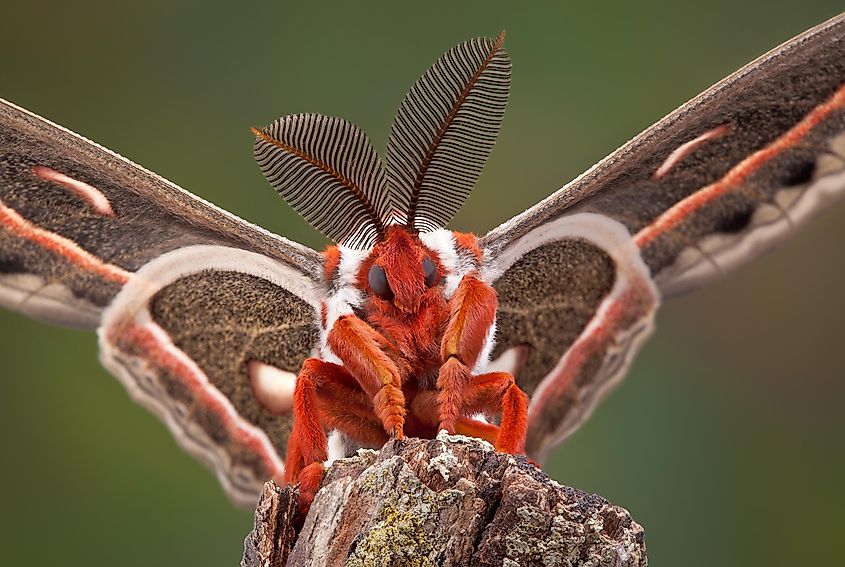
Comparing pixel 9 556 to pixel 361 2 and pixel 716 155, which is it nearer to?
pixel 361 2

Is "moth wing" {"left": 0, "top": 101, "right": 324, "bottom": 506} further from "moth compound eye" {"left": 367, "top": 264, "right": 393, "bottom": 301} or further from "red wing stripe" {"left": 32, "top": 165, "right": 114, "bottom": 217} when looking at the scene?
"moth compound eye" {"left": 367, "top": 264, "right": 393, "bottom": 301}

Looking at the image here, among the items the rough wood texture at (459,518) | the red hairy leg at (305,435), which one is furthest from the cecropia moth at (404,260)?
the rough wood texture at (459,518)

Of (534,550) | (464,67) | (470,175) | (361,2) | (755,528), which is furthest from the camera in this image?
(361,2)

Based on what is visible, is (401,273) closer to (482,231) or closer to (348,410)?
(348,410)

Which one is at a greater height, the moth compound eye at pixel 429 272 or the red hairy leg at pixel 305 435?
the moth compound eye at pixel 429 272

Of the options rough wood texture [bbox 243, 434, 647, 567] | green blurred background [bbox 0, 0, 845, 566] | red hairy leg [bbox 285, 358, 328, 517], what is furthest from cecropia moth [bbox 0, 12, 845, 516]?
green blurred background [bbox 0, 0, 845, 566]

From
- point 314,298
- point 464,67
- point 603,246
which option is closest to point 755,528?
point 603,246

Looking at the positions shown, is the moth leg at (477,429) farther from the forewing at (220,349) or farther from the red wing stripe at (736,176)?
the red wing stripe at (736,176)
